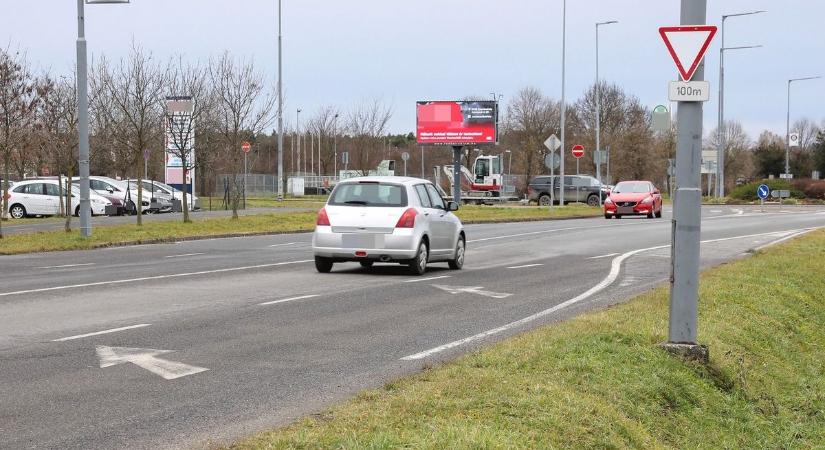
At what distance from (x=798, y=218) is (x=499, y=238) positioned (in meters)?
19.0

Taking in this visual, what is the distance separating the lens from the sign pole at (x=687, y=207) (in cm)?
834

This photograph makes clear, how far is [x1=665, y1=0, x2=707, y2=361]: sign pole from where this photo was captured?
8.34 meters

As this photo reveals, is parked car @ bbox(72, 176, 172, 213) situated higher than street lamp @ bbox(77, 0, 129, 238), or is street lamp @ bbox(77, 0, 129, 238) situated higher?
street lamp @ bbox(77, 0, 129, 238)

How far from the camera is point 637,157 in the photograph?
3403 inches

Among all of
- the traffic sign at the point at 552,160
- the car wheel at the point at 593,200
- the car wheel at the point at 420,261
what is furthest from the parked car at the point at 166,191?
the car wheel at the point at 420,261

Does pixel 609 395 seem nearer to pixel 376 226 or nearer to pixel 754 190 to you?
pixel 376 226

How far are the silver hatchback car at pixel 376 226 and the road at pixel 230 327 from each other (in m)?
0.37

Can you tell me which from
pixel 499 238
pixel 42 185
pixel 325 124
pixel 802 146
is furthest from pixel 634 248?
pixel 802 146

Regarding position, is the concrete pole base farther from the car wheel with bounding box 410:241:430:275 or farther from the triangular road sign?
the car wheel with bounding box 410:241:430:275

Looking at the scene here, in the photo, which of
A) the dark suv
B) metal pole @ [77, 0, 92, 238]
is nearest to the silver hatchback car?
metal pole @ [77, 0, 92, 238]

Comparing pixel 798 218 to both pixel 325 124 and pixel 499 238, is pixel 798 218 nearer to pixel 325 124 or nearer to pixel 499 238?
pixel 499 238

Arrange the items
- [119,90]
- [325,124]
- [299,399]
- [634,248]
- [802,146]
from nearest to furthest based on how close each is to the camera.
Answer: [299,399] → [634,248] → [119,90] → [325,124] → [802,146]

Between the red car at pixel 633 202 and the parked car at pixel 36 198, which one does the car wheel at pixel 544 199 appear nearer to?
the red car at pixel 633 202

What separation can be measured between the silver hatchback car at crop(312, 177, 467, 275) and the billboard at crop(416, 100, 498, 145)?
41223mm
